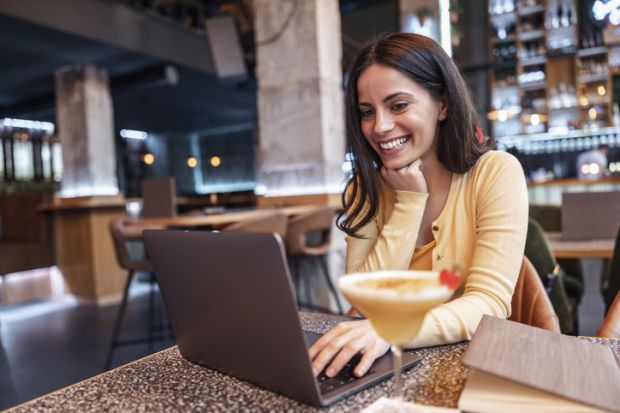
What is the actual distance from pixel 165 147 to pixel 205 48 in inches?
278

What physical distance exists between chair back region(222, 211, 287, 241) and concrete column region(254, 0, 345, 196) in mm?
779

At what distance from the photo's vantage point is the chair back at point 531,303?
3.93ft

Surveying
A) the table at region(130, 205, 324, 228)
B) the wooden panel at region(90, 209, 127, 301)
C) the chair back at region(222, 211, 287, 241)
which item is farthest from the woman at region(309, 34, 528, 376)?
the wooden panel at region(90, 209, 127, 301)

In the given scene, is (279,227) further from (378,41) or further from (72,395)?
(72,395)

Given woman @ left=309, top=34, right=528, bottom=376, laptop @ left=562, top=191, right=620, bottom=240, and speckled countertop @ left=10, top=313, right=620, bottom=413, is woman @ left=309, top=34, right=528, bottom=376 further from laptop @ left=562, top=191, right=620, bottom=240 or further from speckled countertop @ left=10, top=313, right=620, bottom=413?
laptop @ left=562, top=191, right=620, bottom=240

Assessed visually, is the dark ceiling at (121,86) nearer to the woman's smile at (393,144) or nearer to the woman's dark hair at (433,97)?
the woman's dark hair at (433,97)

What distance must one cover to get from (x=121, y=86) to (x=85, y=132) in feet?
4.01

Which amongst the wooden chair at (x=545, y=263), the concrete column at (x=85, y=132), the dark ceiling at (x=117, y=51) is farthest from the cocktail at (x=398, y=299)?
the concrete column at (x=85, y=132)

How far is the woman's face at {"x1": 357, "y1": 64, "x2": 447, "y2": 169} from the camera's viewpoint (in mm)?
1212

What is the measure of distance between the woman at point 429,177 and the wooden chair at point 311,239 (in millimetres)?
1922

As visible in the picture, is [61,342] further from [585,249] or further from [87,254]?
[585,249]

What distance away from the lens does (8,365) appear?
346 centimetres

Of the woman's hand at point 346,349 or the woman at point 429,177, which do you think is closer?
the woman's hand at point 346,349

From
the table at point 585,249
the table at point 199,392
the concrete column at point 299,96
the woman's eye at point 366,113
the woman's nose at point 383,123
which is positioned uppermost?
the concrete column at point 299,96
